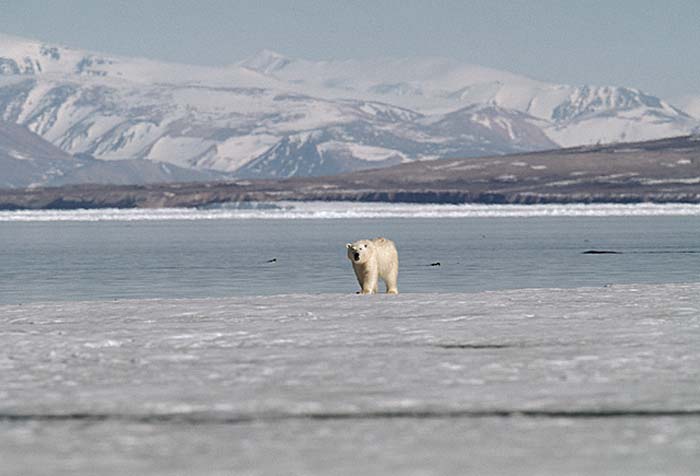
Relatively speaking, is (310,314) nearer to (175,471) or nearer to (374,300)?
(374,300)

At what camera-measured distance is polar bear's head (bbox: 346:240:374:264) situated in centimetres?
2219

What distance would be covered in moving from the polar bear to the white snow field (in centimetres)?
643

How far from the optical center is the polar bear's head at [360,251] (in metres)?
22.2

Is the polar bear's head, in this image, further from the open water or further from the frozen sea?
the open water

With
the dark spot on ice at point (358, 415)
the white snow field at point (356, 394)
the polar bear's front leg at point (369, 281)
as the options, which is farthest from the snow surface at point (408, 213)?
the dark spot on ice at point (358, 415)

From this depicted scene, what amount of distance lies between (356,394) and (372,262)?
13185 millimetres

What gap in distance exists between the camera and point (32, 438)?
27.6 ft

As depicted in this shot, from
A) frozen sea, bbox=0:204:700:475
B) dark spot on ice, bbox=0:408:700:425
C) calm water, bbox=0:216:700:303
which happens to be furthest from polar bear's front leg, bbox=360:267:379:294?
dark spot on ice, bbox=0:408:700:425

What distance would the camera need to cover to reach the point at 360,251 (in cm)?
2228

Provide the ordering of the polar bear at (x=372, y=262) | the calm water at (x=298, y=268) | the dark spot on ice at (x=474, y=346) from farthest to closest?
1. the calm water at (x=298, y=268)
2. the polar bear at (x=372, y=262)
3. the dark spot on ice at (x=474, y=346)

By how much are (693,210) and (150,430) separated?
147209mm

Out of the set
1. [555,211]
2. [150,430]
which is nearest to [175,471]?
[150,430]

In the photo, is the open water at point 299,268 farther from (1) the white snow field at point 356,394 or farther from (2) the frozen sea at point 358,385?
(1) the white snow field at point 356,394

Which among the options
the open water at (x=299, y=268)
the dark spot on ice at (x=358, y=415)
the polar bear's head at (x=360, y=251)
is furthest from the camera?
the open water at (x=299, y=268)
